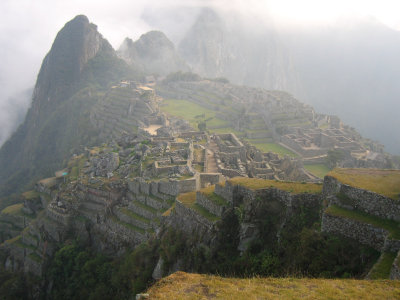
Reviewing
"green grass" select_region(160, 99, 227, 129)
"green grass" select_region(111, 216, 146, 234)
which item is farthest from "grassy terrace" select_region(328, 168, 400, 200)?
"green grass" select_region(160, 99, 227, 129)

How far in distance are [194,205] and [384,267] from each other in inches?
425

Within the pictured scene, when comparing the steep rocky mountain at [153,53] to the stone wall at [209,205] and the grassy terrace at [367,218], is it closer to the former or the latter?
→ the stone wall at [209,205]

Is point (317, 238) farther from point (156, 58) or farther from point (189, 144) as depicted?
point (156, 58)

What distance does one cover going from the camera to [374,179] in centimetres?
1566

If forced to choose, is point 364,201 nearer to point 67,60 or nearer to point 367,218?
point 367,218

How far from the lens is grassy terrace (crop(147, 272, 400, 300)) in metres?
9.91

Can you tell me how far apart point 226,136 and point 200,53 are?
488 feet

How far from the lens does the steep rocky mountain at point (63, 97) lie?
8327 centimetres

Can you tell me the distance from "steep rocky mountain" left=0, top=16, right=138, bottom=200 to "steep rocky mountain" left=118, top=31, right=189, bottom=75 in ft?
61.0

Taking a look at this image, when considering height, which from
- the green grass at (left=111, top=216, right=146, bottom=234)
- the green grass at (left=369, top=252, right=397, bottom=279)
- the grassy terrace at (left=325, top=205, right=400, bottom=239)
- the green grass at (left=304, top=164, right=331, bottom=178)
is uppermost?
the grassy terrace at (left=325, top=205, right=400, bottom=239)

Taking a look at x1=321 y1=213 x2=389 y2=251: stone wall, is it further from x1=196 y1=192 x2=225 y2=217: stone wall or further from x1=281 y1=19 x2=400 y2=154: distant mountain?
x1=281 y1=19 x2=400 y2=154: distant mountain

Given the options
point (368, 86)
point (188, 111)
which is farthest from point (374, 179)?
point (368, 86)

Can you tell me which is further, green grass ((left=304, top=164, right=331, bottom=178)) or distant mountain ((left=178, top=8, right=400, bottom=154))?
distant mountain ((left=178, top=8, right=400, bottom=154))

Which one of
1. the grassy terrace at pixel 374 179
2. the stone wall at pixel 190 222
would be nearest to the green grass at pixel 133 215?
the stone wall at pixel 190 222
